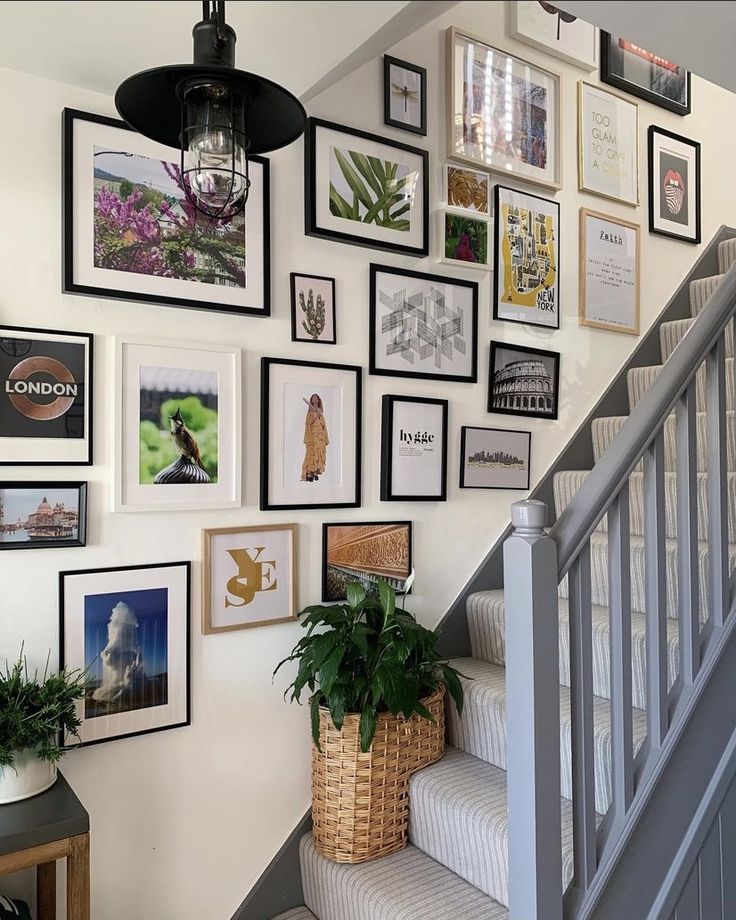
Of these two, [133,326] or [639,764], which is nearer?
[639,764]

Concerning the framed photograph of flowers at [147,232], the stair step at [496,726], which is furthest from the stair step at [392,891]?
the framed photograph of flowers at [147,232]

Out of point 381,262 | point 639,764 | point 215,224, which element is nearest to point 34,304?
point 215,224

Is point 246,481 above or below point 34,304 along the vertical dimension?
below

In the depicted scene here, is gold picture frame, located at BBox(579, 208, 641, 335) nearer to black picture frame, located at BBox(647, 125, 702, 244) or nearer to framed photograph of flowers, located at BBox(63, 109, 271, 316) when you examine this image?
black picture frame, located at BBox(647, 125, 702, 244)

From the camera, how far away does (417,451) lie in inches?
90.7

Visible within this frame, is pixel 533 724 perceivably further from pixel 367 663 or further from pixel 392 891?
pixel 392 891

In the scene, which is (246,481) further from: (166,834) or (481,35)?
(481,35)

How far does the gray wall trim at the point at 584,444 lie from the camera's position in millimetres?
2416

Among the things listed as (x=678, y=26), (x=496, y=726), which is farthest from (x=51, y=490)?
(x=678, y=26)

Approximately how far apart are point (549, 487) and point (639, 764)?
1.18 m

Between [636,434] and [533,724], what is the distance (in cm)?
64

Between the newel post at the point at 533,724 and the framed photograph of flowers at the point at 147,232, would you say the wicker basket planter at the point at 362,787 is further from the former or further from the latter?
the framed photograph of flowers at the point at 147,232

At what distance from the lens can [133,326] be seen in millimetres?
1816

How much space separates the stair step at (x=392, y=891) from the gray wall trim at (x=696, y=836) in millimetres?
356
